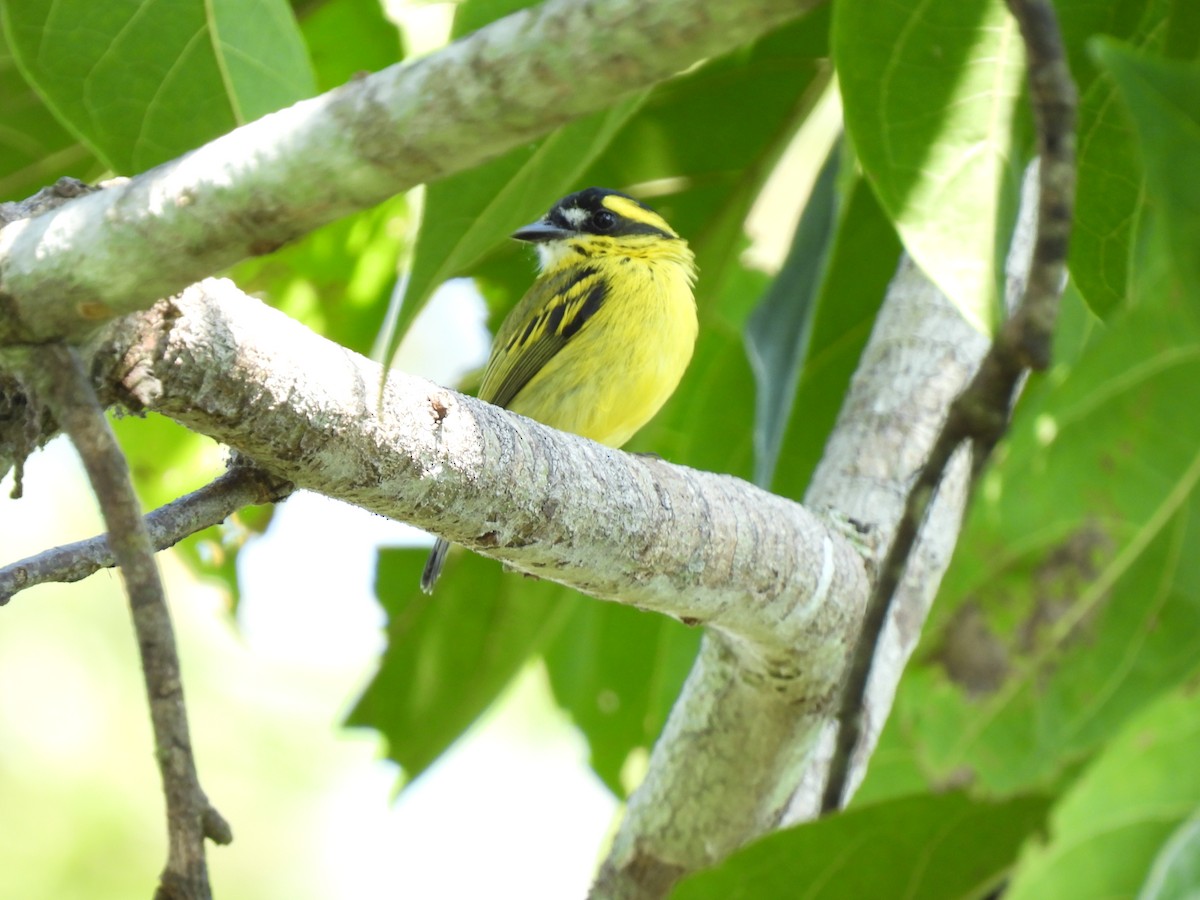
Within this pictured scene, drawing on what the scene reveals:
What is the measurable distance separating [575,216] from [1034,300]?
4.02 metres

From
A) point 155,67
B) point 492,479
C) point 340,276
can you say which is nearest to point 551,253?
point 340,276

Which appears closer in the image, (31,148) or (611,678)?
(31,148)

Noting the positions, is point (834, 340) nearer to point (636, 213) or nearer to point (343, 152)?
point (636, 213)

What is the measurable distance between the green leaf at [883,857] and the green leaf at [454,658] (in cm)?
243

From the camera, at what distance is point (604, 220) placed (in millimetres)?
4984

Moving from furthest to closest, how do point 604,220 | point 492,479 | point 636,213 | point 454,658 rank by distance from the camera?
1. point 604,220
2. point 636,213
3. point 454,658
4. point 492,479

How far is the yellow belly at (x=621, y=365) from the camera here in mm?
4281

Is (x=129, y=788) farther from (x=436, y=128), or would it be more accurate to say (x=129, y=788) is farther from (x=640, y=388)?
(x=436, y=128)

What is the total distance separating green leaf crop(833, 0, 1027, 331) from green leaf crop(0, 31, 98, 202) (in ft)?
9.20

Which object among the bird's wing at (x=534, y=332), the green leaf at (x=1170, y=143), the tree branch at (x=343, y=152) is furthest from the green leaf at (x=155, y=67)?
the bird's wing at (x=534, y=332)

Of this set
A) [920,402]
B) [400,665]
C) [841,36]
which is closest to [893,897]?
[841,36]

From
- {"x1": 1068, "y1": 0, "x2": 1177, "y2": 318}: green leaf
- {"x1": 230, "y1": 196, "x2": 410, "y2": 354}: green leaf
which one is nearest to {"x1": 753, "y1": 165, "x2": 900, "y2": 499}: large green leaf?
{"x1": 230, "y1": 196, "x2": 410, "y2": 354}: green leaf

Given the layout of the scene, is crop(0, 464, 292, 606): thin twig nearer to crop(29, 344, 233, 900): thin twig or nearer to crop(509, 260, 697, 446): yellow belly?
crop(29, 344, 233, 900): thin twig

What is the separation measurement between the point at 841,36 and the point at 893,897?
1207 mm
